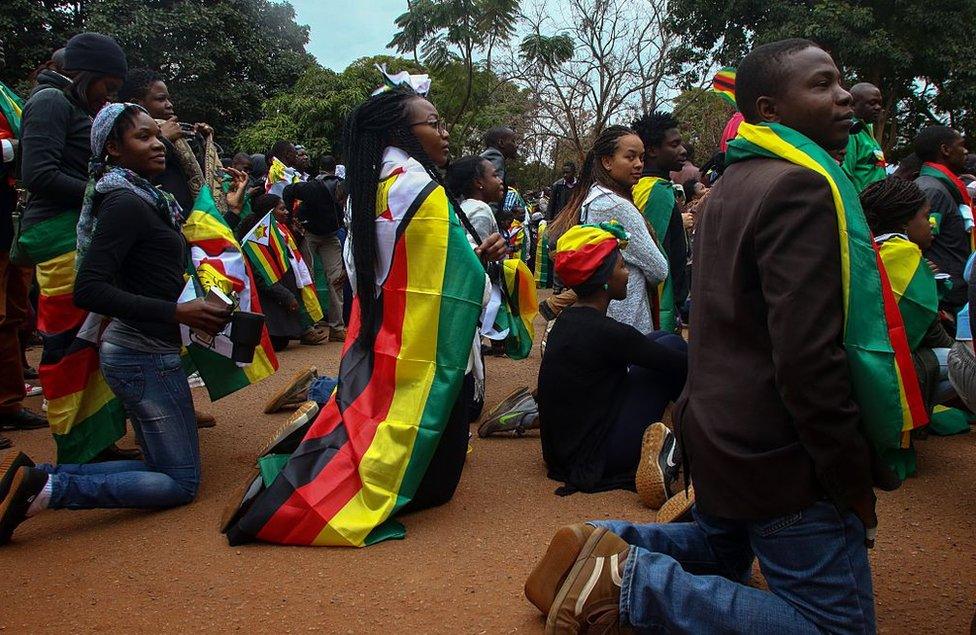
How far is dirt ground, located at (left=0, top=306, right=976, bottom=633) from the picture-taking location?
2852mm

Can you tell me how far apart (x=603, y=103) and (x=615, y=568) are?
1015 inches

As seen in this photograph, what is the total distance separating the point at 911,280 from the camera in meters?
3.91

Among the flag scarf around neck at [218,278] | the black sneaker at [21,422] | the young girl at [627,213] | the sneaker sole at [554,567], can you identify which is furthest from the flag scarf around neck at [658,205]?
the black sneaker at [21,422]

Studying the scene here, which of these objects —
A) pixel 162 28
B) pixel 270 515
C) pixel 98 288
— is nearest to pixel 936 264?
pixel 270 515

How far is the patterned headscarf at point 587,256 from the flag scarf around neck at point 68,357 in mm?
2410

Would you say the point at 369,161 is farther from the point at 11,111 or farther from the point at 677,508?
the point at 11,111

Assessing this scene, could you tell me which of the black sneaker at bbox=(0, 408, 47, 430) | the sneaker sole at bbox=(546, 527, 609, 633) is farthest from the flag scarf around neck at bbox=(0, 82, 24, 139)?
the sneaker sole at bbox=(546, 527, 609, 633)

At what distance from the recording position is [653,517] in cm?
366

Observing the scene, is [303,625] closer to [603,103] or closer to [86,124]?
[86,124]

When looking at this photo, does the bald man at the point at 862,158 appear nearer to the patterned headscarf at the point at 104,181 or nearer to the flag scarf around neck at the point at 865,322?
the flag scarf around neck at the point at 865,322

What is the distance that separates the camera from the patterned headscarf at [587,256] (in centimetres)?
402

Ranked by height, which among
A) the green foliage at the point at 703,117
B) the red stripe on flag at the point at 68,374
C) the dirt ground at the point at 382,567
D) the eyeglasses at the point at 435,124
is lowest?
the dirt ground at the point at 382,567

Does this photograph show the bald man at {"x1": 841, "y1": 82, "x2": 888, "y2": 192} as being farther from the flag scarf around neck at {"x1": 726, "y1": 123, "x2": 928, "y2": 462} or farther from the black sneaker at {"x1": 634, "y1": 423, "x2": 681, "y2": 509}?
the flag scarf around neck at {"x1": 726, "y1": 123, "x2": 928, "y2": 462}

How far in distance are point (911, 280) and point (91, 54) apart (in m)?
4.44
